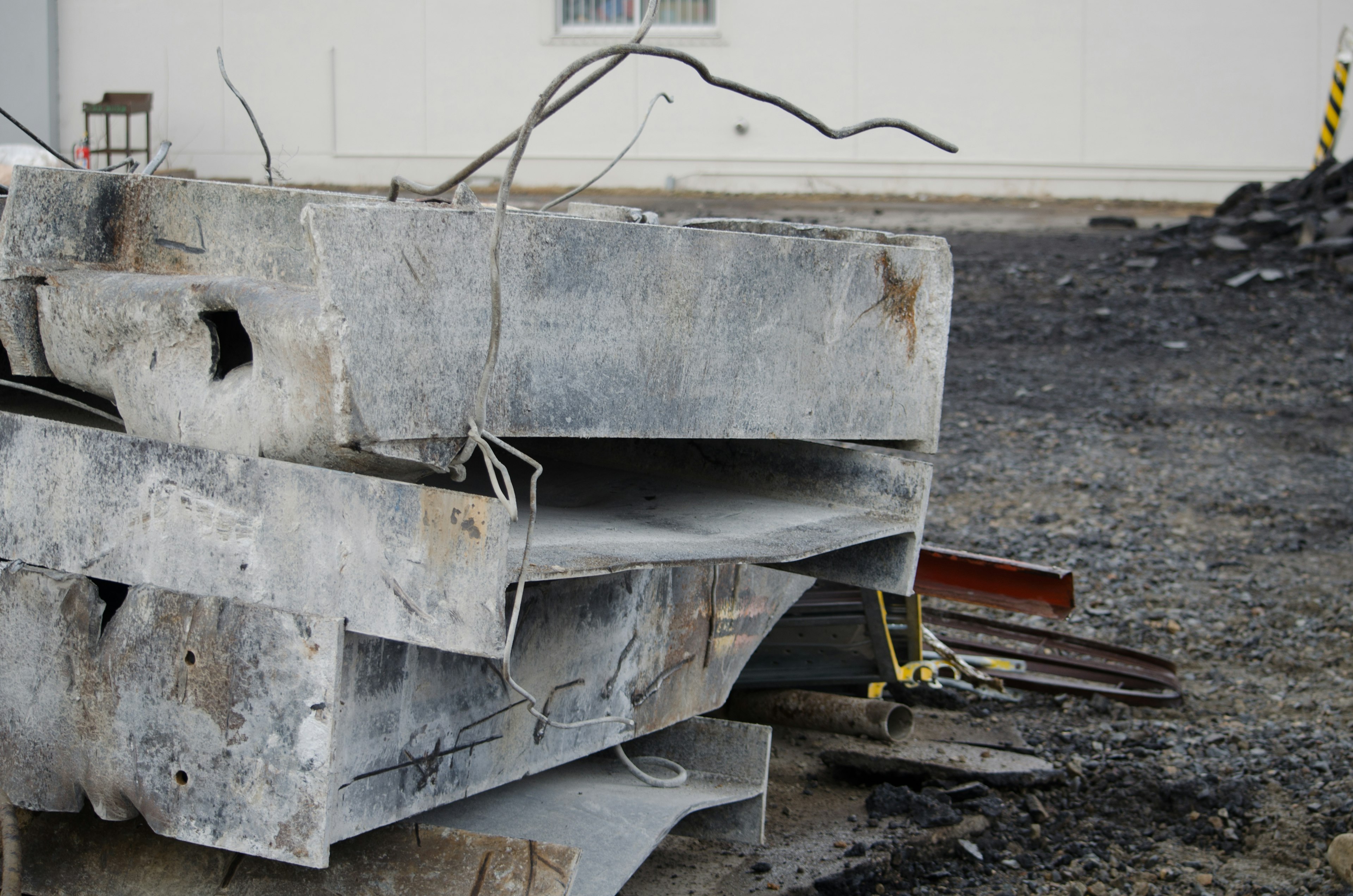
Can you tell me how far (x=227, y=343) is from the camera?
7.24 ft

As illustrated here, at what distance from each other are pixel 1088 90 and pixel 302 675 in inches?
615

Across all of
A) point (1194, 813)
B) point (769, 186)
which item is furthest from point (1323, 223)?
point (1194, 813)

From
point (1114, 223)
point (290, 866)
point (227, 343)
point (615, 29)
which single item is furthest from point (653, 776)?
point (615, 29)

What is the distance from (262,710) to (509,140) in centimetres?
104

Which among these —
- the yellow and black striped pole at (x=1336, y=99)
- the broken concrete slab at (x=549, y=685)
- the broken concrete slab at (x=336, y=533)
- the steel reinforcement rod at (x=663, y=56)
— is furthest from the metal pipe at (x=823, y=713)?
the yellow and black striped pole at (x=1336, y=99)

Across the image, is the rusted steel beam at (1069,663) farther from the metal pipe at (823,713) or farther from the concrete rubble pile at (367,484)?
the concrete rubble pile at (367,484)

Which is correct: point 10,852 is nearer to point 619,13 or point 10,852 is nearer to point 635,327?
point 635,327

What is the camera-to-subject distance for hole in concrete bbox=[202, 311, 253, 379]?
2.10m

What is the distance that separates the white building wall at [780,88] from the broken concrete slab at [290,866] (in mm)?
13902

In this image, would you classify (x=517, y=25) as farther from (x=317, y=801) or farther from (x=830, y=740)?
(x=317, y=801)

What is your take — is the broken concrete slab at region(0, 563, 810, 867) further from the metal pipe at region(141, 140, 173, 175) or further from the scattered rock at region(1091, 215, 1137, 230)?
the scattered rock at region(1091, 215, 1137, 230)

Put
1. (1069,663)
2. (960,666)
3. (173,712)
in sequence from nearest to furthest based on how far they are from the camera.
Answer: (173,712), (960,666), (1069,663)

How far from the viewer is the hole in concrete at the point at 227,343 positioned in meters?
2.10

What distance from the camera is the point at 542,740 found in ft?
7.79
